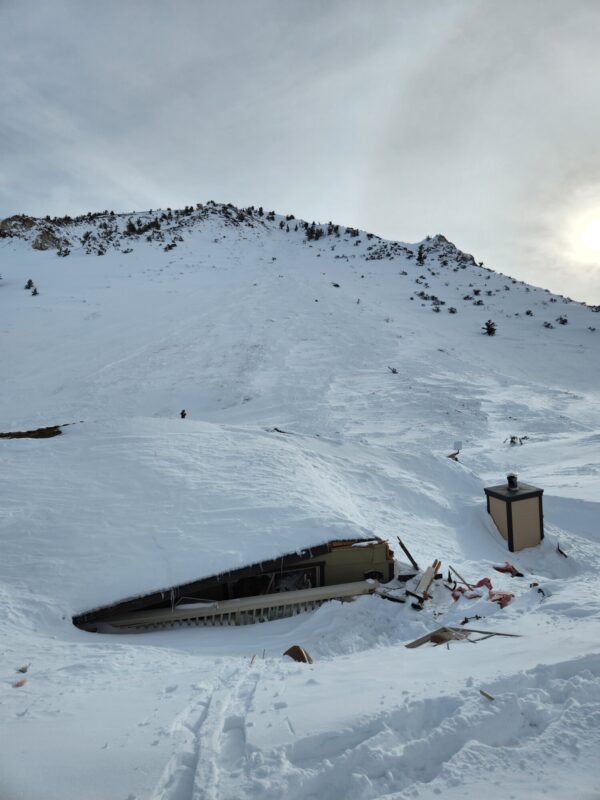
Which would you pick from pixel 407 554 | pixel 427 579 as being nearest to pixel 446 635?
pixel 427 579

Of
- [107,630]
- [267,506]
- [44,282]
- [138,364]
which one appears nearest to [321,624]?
[267,506]

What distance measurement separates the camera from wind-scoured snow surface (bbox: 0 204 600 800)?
2848 millimetres

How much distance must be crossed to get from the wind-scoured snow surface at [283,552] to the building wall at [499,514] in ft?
0.79

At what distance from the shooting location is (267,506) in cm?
733

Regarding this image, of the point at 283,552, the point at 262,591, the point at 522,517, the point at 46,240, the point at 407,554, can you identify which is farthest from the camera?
the point at 46,240

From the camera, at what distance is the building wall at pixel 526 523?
29.9 ft

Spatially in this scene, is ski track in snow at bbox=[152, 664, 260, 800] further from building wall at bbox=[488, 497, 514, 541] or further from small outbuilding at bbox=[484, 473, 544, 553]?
building wall at bbox=[488, 497, 514, 541]

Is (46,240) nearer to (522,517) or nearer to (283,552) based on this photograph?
(283,552)

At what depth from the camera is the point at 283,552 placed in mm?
6395

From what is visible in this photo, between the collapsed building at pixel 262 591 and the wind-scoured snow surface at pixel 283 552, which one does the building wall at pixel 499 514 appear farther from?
the collapsed building at pixel 262 591

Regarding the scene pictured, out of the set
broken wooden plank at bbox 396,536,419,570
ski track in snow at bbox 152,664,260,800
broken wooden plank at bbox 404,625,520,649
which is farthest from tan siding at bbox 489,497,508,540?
ski track in snow at bbox 152,664,260,800

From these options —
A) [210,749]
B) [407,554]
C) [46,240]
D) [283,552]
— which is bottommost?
[407,554]

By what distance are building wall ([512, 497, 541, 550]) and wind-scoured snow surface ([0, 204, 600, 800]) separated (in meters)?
0.29

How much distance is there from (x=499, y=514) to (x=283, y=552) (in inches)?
226
